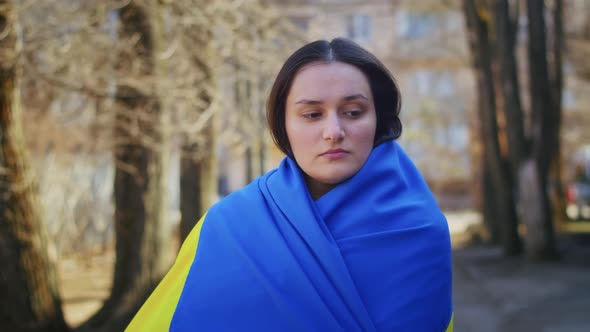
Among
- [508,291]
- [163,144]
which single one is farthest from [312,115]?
[508,291]

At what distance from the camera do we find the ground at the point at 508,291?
7.86 metres

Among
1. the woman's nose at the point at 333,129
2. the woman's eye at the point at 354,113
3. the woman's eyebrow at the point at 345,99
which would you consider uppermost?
the woman's eyebrow at the point at 345,99

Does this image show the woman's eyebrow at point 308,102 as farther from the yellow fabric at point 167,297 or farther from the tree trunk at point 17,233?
the tree trunk at point 17,233

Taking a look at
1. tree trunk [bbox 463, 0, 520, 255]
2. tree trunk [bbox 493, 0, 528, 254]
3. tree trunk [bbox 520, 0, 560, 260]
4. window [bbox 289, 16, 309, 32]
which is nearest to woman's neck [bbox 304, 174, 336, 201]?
tree trunk [bbox 520, 0, 560, 260]

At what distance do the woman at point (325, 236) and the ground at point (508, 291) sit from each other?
595 cm

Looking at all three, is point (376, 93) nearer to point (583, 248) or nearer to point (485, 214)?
point (583, 248)

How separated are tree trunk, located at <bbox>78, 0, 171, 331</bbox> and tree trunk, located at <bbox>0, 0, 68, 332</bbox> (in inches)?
68.1

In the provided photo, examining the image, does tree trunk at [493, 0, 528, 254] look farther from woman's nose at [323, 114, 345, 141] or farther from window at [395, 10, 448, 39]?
window at [395, 10, 448, 39]

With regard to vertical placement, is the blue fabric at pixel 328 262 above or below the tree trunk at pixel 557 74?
above

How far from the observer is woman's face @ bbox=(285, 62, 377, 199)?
2.06m

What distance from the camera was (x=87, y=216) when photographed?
1709 centimetres

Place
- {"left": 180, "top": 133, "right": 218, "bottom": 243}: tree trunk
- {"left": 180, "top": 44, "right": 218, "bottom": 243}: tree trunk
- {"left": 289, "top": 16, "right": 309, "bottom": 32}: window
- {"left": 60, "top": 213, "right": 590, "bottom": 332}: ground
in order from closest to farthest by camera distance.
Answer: {"left": 60, "top": 213, "right": 590, "bottom": 332}: ground, {"left": 180, "top": 44, "right": 218, "bottom": 243}: tree trunk, {"left": 180, "top": 133, "right": 218, "bottom": 243}: tree trunk, {"left": 289, "top": 16, "right": 309, "bottom": 32}: window

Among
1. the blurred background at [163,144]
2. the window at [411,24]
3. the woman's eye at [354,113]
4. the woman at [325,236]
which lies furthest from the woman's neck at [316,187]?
the window at [411,24]

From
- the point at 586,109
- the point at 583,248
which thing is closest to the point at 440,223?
the point at 583,248
